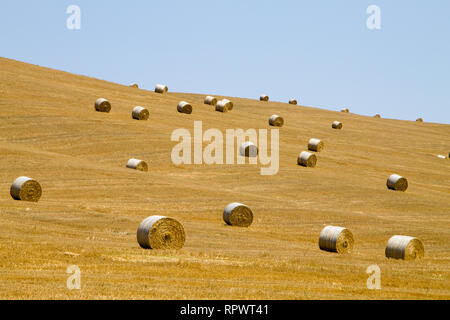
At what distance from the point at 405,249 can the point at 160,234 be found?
885 cm

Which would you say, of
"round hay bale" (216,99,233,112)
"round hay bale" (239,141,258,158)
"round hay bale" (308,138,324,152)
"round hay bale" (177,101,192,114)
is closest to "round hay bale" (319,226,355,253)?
"round hay bale" (239,141,258,158)

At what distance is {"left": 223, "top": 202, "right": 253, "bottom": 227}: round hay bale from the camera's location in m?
29.5

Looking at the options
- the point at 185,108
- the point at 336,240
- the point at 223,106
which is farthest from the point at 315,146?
the point at 336,240

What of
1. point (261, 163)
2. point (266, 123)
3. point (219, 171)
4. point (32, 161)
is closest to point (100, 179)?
point (32, 161)

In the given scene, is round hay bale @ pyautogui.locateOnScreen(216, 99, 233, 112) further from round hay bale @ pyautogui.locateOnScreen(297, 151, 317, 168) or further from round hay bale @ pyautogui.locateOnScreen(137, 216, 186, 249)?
round hay bale @ pyautogui.locateOnScreen(137, 216, 186, 249)

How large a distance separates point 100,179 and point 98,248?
1669 cm

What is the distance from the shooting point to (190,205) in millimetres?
32406

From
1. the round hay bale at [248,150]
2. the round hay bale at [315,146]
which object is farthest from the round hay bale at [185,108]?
the round hay bale at [248,150]

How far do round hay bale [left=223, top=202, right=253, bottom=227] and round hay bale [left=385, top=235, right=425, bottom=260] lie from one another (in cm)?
792

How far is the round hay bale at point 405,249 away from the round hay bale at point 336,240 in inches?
71.2

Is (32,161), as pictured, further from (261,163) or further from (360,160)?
(360,160)

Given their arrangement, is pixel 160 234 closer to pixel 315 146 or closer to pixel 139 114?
pixel 139 114

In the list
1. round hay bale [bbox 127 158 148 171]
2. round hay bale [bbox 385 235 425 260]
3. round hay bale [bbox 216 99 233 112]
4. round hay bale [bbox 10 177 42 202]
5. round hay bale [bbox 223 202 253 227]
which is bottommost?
round hay bale [bbox 385 235 425 260]

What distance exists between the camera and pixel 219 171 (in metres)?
42.2
